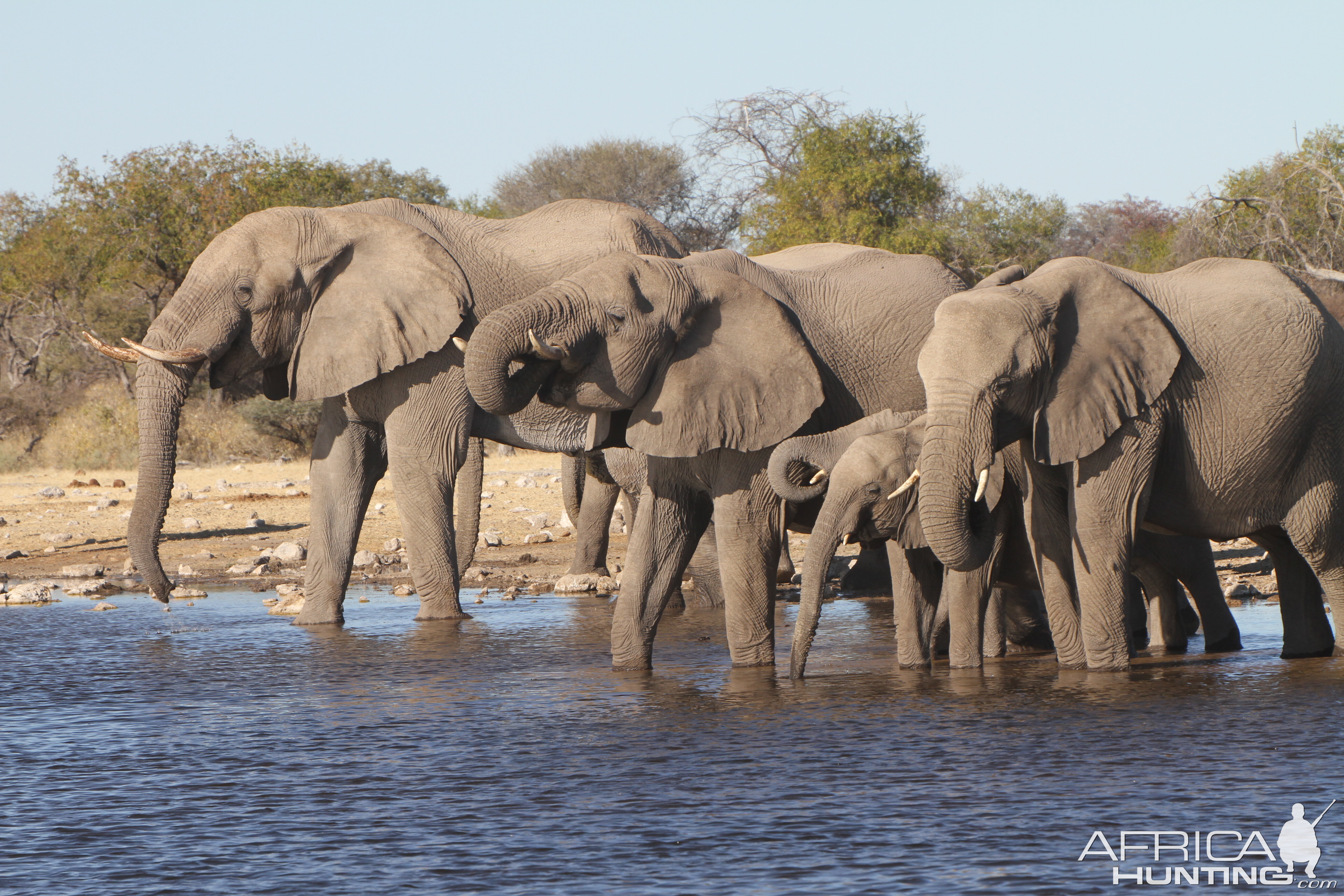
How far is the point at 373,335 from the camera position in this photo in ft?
30.5

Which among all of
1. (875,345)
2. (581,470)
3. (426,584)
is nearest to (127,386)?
(581,470)

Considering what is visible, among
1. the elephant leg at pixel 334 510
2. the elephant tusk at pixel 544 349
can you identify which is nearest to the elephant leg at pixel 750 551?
the elephant tusk at pixel 544 349

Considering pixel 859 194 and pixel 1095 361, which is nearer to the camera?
pixel 1095 361

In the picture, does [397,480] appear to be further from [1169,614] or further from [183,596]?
[1169,614]

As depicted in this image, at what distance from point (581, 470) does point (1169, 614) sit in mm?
5509

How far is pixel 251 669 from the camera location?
311 inches

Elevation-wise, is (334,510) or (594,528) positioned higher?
(334,510)

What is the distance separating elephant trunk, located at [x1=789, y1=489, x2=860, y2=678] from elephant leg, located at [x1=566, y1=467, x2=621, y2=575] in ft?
14.7

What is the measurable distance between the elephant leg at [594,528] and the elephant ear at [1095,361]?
5.05 m

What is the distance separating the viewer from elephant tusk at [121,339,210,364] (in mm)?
9117

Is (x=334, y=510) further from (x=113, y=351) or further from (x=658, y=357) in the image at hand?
(x=658, y=357)

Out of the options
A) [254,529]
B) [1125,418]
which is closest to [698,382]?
[1125,418]

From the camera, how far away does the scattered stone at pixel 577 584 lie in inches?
439

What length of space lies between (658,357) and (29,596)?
232 inches
